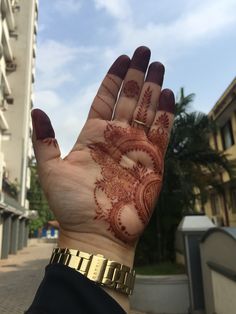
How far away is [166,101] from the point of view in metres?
1.92

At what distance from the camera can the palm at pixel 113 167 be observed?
1658 mm

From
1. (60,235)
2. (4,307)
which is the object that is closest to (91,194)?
(60,235)

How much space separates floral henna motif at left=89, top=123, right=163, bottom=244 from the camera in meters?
1.68

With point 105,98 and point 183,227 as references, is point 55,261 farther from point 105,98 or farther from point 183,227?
point 183,227

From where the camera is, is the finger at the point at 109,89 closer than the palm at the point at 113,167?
No

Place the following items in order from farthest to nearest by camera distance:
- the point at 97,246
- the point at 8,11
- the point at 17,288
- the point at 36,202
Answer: the point at 36,202 < the point at 8,11 < the point at 17,288 < the point at 97,246

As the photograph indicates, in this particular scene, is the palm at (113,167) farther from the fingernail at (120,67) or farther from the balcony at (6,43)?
the balcony at (6,43)

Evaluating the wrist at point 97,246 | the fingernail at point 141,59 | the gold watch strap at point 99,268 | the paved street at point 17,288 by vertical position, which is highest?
the fingernail at point 141,59

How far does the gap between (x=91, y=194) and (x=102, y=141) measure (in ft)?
1.00

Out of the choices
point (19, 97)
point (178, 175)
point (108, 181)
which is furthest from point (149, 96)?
point (19, 97)

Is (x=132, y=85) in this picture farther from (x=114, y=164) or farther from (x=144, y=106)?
(x=114, y=164)

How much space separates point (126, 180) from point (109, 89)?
1.71 feet

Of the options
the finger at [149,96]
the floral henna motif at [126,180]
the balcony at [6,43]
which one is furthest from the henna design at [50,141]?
the balcony at [6,43]

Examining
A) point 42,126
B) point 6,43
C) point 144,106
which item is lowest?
point 42,126
